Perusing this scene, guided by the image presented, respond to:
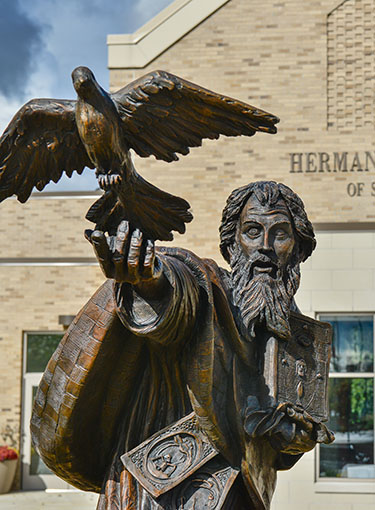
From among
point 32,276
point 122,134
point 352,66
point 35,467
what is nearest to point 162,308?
point 122,134

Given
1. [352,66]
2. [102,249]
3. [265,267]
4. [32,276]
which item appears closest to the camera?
[102,249]

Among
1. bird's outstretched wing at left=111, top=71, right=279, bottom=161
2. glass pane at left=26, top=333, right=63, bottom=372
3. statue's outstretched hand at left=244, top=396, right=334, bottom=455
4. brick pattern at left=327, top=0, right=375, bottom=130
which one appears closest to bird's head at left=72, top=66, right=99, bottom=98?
bird's outstretched wing at left=111, top=71, right=279, bottom=161

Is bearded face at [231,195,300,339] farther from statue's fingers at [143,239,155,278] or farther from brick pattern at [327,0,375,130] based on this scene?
brick pattern at [327,0,375,130]

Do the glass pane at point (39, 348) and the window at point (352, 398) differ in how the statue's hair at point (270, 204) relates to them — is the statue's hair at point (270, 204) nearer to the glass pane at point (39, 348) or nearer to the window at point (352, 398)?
the window at point (352, 398)

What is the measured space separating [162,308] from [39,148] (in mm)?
647

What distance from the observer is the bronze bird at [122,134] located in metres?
2.82

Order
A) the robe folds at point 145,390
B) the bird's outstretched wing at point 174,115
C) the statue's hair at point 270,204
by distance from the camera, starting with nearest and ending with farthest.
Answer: the bird's outstretched wing at point 174,115 < the robe folds at point 145,390 < the statue's hair at point 270,204

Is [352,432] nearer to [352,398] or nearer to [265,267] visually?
[352,398]

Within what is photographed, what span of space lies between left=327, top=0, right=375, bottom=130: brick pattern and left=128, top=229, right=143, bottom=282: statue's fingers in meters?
13.2

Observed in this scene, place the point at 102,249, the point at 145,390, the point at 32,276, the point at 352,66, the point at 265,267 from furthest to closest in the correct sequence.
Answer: the point at 32,276 → the point at 352,66 → the point at 265,267 → the point at 145,390 → the point at 102,249

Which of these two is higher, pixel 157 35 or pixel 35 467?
pixel 157 35

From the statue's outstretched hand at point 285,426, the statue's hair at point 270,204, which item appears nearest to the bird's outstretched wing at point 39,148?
the statue's hair at point 270,204

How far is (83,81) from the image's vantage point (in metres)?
2.75

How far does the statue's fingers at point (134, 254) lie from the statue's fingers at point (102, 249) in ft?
0.19
